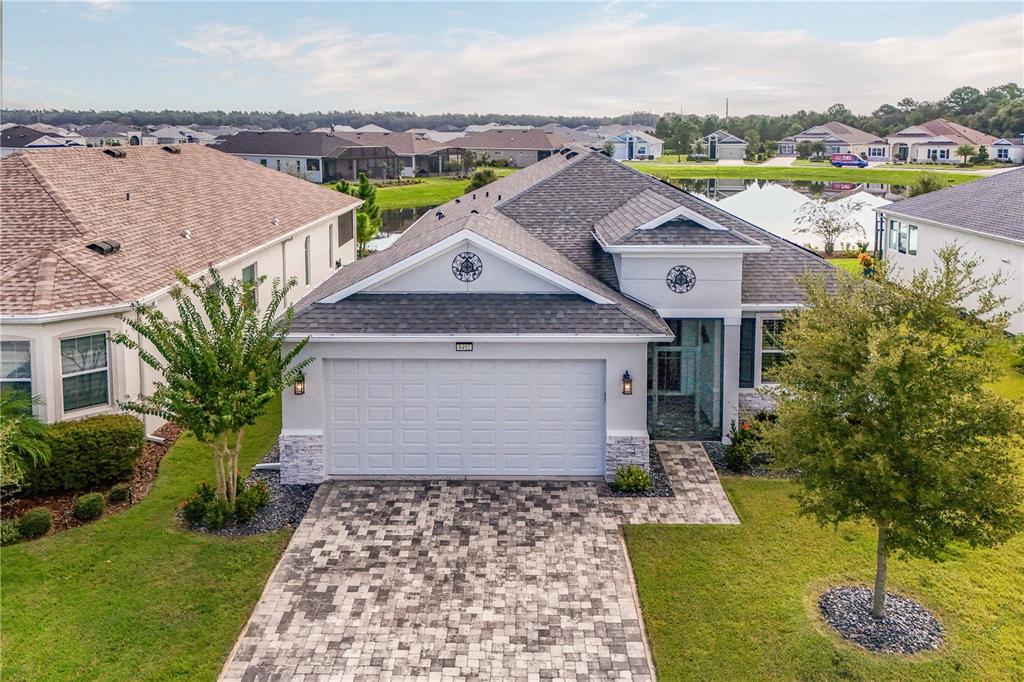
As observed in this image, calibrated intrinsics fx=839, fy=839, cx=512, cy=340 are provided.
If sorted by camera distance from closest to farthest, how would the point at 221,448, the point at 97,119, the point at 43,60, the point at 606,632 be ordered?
the point at 606,632
the point at 221,448
the point at 43,60
the point at 97,119

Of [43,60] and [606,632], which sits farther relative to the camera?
[43,60]

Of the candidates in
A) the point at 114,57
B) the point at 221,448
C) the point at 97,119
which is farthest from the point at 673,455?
the point at 97,119

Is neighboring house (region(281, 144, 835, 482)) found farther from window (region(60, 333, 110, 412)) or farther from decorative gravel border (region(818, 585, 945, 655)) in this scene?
decorative gravel border (region(818, 585, 945, 655))

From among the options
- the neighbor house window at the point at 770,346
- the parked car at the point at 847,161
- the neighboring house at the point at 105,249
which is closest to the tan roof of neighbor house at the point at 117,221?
the neighboring house at the point at 105,249

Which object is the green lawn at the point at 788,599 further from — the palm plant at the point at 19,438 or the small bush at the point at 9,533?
the palm plant at the point at 19,438

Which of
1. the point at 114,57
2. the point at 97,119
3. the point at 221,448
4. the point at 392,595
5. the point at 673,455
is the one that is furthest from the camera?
the point at 97,119

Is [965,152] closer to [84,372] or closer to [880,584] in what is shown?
[880,584]

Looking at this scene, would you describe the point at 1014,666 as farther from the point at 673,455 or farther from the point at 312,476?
the point at 312,476
